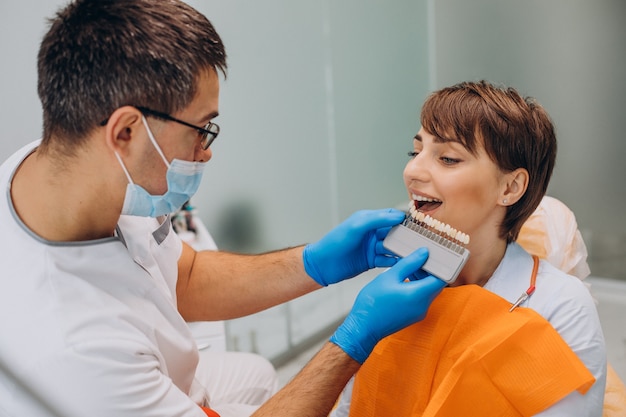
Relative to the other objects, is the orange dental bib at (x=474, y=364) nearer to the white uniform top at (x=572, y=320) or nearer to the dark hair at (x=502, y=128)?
the white uniform top at (x=572, y=320)

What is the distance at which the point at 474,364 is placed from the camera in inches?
40.1

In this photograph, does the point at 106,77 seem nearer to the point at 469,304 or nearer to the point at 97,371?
the point at 97,371

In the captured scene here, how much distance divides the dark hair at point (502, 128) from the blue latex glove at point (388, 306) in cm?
28

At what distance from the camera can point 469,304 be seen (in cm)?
108

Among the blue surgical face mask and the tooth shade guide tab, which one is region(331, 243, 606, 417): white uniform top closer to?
the tooth shade guide tab

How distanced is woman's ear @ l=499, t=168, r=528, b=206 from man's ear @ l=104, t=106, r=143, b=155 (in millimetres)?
777

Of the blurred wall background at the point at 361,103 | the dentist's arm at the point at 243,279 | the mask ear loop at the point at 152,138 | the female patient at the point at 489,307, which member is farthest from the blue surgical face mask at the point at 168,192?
the blurred wall background at the point at 361,103

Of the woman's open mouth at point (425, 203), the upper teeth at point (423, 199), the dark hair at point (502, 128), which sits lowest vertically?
the woman's open mouth at point (425, 203)

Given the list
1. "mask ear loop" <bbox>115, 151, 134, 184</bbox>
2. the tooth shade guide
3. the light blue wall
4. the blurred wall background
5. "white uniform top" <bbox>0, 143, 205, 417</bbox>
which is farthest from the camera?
the light blue wall

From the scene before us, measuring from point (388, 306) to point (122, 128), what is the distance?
0.61 metres

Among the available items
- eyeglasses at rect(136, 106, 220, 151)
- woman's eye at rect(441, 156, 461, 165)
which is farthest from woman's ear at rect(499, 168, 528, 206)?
eyeglasses at rect(136, 106, 220, 151)

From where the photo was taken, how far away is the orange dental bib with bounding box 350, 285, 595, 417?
0.98 meters

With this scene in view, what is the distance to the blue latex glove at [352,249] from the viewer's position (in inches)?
47.5

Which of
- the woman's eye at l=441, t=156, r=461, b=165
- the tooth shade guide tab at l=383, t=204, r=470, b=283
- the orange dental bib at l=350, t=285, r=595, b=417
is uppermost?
the woman's eye at l=441, t=156, r=461, b=165
